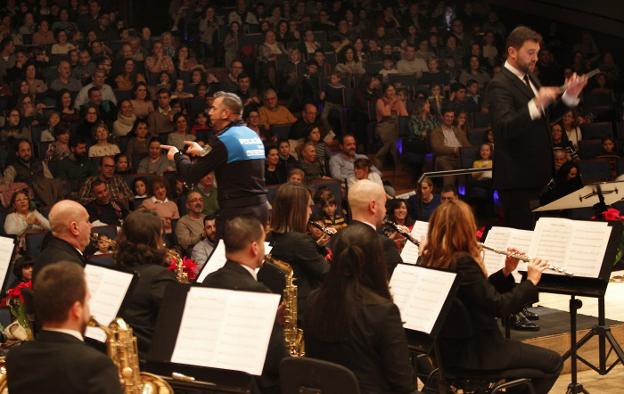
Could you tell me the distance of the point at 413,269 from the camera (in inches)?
163

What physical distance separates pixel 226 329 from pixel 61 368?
30.6 inches

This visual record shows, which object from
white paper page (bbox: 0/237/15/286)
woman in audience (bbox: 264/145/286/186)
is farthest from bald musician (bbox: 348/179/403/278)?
woman in audience (bbox: 264/145/286/186)

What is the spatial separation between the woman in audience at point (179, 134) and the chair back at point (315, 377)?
7.13 meters

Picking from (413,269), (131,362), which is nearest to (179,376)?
(131,362)

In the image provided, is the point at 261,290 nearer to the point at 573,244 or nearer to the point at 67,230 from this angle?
the point at 67,230

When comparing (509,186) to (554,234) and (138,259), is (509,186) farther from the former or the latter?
(138,259)

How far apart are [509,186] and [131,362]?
7.73 feet

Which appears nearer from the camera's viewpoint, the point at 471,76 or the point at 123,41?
the point at 123,41

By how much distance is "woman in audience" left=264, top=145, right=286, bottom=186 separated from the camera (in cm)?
991

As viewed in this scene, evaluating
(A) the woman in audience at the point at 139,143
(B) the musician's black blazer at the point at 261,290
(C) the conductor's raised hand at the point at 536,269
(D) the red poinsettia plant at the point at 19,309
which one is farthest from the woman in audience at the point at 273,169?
(B) the musician's black blazer at the point at 261,290

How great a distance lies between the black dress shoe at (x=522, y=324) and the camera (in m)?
5.75

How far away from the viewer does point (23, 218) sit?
27.5 feet

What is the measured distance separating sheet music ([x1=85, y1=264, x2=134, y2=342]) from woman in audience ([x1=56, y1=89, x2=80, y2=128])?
6527 millimetres

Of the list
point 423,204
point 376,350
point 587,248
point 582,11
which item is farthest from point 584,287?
point 582,11
